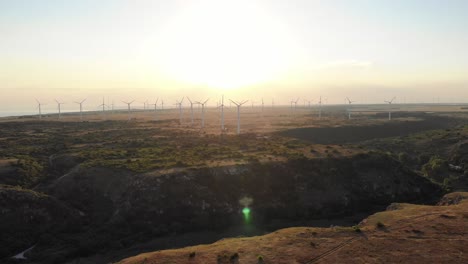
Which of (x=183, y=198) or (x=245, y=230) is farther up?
(x=183, y=198)

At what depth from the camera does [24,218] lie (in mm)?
60625

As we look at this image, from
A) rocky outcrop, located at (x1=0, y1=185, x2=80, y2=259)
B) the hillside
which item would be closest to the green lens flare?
the hillside

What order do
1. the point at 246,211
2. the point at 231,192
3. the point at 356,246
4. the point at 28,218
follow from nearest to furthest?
the point at 356,246, the point at 28,218, the point at 246,211, the point at 231,192

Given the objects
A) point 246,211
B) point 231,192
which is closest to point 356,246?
point 246,211

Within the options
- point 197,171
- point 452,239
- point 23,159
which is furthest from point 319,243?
point 23,159

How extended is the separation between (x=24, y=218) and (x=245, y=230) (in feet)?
121

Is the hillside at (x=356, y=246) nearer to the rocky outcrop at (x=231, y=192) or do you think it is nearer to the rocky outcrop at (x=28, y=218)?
the rocky outcrop at (x=231, y=192)

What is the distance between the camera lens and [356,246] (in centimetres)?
4762

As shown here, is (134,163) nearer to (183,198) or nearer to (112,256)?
(183,198)

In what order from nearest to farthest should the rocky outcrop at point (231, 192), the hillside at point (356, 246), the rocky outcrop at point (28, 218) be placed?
the hillside at point (356, 246) → the rocky outcrop at point (28, 218) → the rocky outcrop at point (231, 192)

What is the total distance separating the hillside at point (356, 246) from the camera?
44406mm

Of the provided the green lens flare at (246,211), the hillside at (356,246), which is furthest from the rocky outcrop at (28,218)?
the green lens flare at (246,211)

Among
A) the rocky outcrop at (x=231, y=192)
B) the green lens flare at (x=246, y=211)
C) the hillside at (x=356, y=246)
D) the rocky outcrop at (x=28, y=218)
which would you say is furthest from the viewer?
the green lens flare at (x=246, y=211)

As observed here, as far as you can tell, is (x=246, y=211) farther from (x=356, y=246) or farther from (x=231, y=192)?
(x=356, y=246)
